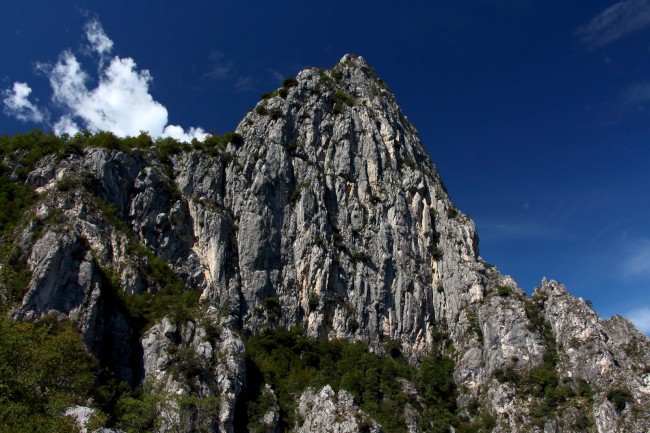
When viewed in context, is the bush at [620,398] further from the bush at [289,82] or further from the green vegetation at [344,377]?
the bush at [289,82]

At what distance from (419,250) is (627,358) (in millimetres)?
34942

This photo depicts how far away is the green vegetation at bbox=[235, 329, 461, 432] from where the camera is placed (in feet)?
213

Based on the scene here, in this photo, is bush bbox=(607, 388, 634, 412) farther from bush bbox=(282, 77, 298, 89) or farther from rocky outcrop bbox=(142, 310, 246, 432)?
bush bbox=(282, 77, 298, 89)

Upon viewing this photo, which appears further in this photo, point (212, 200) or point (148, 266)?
point (212, 200)

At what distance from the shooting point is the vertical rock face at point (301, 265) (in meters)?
60.8

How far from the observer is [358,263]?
85812 mm

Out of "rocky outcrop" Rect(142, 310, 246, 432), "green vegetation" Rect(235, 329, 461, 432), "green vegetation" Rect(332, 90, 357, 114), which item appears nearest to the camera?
"rocky outcrop" Rect(142, 310, 246, 432)

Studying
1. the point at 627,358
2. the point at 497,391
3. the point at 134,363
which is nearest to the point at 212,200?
the point at 134,363

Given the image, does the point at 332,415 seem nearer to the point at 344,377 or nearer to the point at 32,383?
the point at 344,377

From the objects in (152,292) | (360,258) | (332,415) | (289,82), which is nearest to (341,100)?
(289,82)

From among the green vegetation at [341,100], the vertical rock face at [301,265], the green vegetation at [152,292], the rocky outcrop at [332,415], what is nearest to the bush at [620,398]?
the vertical rock face at [301,265]

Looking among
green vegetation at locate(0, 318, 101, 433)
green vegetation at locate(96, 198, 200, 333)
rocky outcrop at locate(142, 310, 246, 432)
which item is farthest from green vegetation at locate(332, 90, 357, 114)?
green vegetation at locate(0, 318, 101, 433)

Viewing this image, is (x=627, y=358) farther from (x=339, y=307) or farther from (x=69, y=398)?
(x=69, y=398)

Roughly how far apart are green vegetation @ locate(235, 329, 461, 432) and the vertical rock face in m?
2.65
